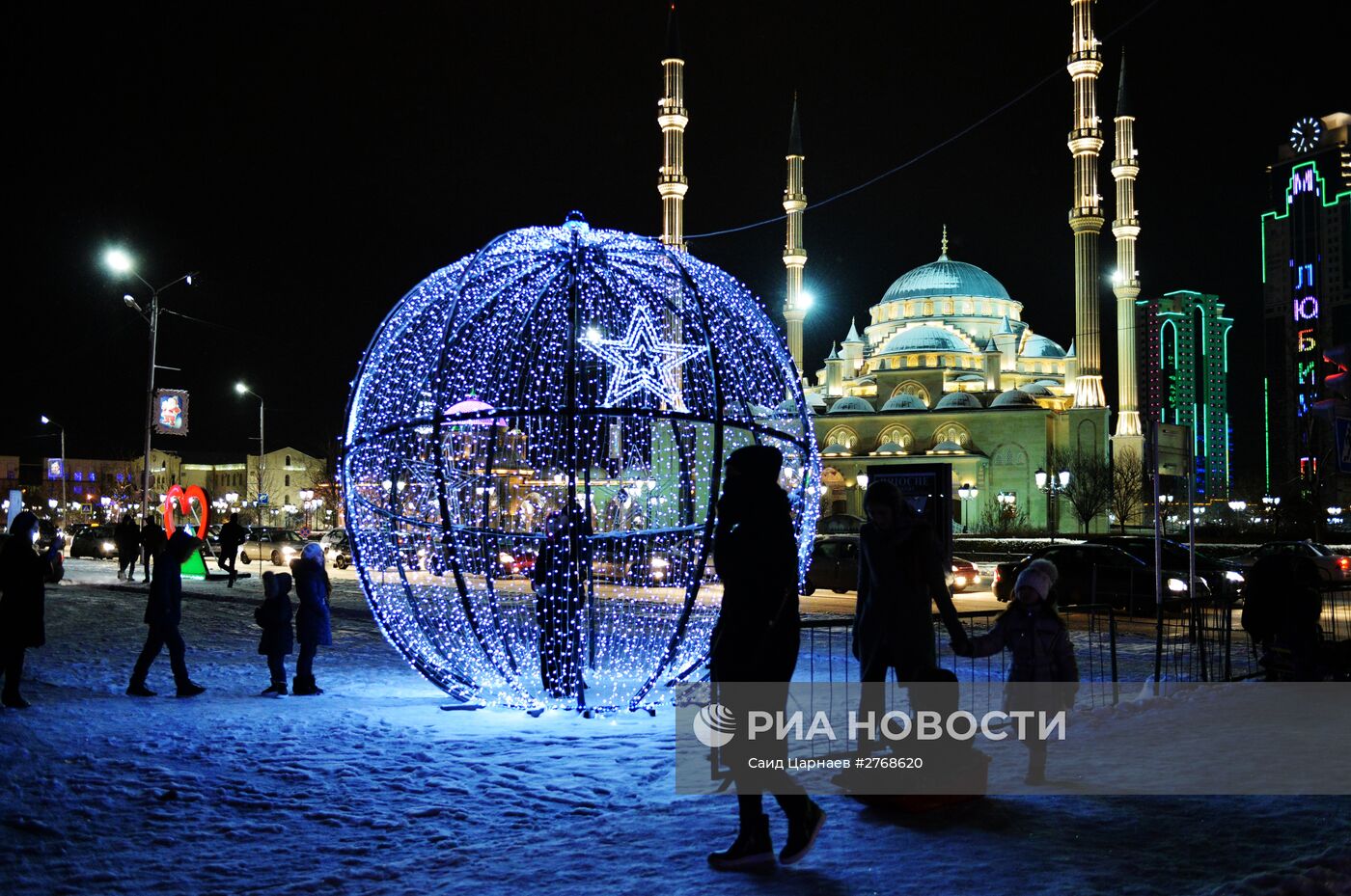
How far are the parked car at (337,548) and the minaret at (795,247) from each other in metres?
33.0

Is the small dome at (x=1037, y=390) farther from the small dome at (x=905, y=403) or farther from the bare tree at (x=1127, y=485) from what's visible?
the bare tree at (x=1127, y=485)

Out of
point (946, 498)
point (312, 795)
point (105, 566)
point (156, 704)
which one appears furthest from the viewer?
point (105, 566)

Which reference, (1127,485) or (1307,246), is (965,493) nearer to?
(1127,485)

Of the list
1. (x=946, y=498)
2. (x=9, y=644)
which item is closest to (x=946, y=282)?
(x=946, y=498)

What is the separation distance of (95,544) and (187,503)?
14999 millimetres

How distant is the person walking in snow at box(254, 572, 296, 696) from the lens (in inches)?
358

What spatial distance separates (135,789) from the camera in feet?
19.0

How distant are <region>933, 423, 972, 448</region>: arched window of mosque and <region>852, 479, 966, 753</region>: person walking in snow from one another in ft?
171

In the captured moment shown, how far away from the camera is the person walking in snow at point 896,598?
5621 millimetres

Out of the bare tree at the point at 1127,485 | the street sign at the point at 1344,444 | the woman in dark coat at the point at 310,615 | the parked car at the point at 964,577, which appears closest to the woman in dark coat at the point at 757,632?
the street sign at the point at 1344,444

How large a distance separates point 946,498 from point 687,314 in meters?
3.34

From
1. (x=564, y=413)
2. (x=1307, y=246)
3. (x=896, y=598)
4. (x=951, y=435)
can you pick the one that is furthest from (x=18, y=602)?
(x=1307, y=246)

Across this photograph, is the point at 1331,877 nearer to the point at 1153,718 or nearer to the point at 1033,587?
the point at 1033,587

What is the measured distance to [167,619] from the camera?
29.3ft
